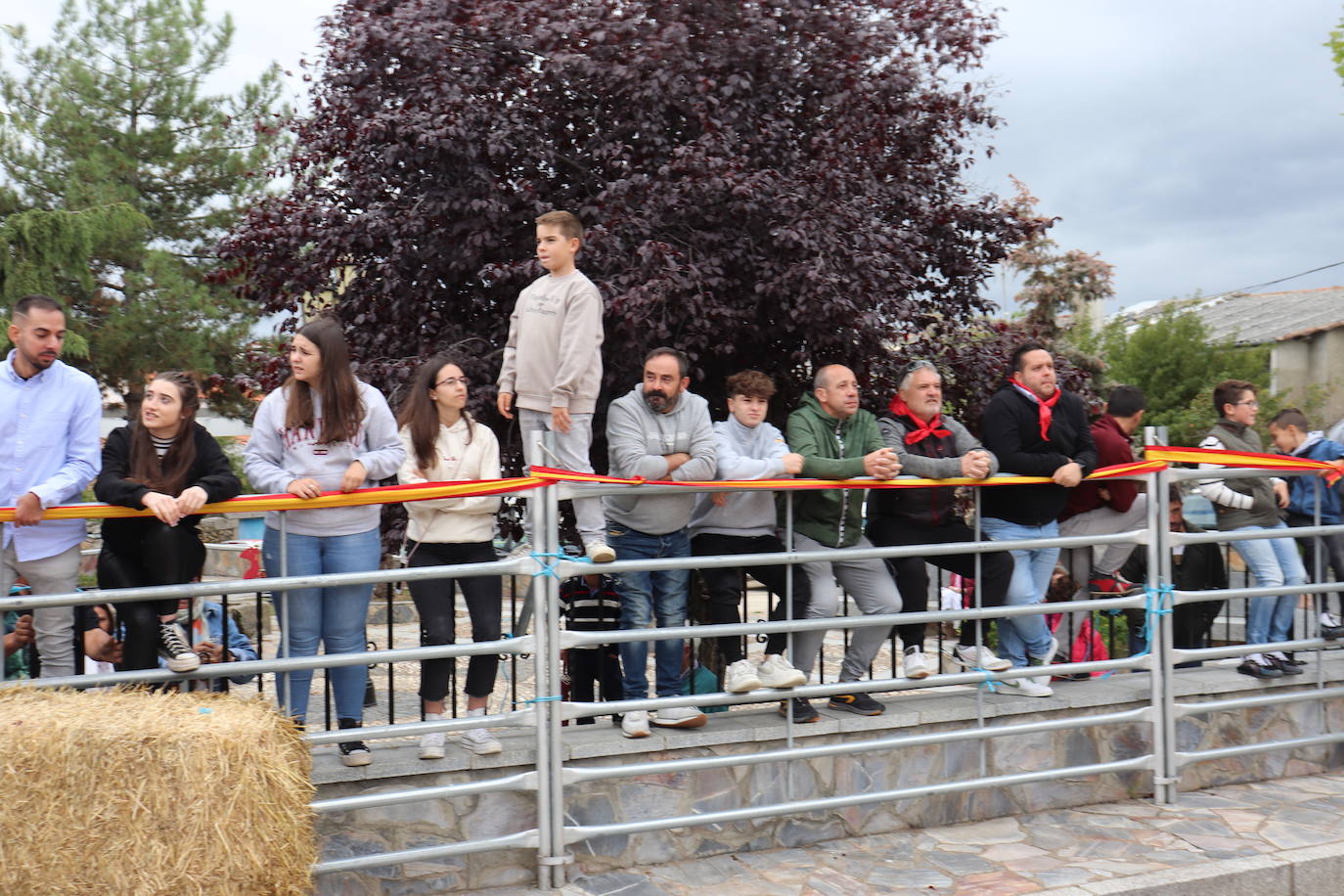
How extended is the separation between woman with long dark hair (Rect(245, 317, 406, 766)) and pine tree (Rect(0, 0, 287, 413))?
627 inches

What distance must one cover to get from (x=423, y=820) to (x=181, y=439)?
1782 mm

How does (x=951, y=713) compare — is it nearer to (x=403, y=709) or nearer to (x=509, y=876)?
(x=509, y=876)

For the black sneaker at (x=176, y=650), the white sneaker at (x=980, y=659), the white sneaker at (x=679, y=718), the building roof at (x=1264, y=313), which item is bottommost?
the white sneaker at (x=679, y=718)

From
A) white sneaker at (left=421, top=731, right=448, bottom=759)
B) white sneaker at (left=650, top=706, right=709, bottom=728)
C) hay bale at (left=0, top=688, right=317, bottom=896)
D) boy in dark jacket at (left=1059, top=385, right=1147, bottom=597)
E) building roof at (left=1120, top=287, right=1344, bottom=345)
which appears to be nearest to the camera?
hay bale at (left=0, top=688, right=317, bottom=896)

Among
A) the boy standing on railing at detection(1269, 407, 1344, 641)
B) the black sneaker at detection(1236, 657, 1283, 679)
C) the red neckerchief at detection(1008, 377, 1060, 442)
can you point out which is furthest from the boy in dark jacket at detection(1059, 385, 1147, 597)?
the boy standing on railing at detection(1269, 407, 1344, 641)

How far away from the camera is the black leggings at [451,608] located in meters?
4.89

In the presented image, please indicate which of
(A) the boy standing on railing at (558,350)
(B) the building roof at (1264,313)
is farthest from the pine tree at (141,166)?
(B) the building roof at (1264,313)

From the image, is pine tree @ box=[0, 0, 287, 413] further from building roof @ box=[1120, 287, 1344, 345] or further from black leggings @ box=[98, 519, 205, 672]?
building roof @ box=[1120, 287, 1344, 345]

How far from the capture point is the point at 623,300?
243 inches

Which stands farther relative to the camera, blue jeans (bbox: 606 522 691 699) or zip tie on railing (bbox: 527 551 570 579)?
blue jeans (bbox: 606 522 691 699)

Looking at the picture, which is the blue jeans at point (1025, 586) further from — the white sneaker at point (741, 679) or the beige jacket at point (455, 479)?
the beige jacket at point (455, 479)

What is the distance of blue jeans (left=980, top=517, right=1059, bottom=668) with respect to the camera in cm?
595

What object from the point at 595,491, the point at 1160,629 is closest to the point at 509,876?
the point at 595,491

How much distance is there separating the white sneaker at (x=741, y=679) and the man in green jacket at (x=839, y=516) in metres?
0.50
